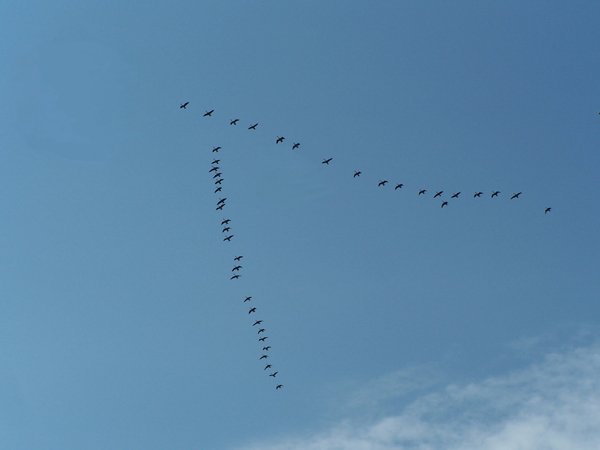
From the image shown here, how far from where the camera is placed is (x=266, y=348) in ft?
489

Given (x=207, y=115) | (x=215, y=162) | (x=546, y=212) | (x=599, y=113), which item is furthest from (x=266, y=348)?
(x=599, y=113)

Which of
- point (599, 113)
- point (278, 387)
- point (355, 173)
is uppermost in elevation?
point (355, 173)

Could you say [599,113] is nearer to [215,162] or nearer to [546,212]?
[546,212]

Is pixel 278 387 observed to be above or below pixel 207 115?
below

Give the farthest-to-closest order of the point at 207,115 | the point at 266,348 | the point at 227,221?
the point at 266,348 → the point at 227,221 → the point at 207,115

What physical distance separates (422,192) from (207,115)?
38674 mm

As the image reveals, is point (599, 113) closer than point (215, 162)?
Yes

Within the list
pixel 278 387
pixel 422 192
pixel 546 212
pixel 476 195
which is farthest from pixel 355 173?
pixel 278 387

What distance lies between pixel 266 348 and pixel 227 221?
27916mm

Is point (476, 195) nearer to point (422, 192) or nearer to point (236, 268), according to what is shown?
point (422, 192)

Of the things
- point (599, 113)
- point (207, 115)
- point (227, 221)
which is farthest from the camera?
point (227, 221)

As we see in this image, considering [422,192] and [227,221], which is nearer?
[422,192]

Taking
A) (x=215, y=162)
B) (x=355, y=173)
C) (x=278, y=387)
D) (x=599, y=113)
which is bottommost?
(x=278, y=387)

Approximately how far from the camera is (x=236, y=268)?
5531 inches
